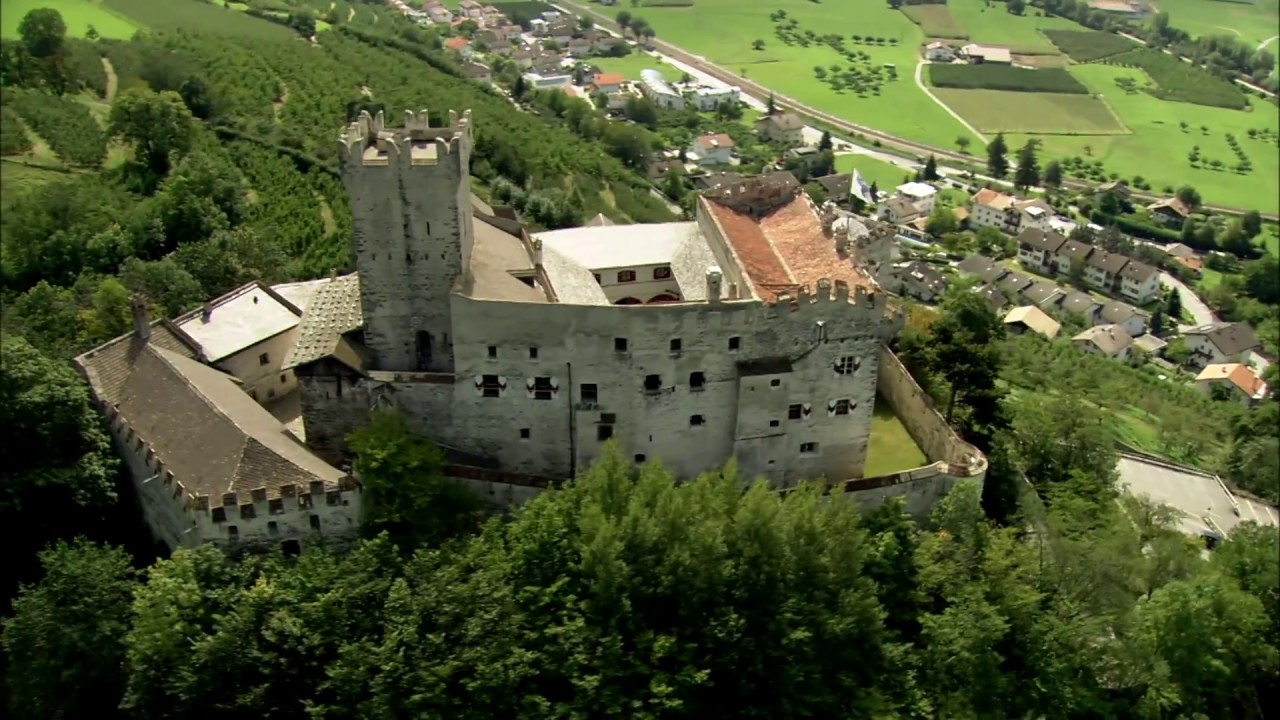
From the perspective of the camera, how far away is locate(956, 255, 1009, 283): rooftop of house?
139250mm

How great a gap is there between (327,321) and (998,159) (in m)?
146

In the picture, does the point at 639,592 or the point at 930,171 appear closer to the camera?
the point at 639,592

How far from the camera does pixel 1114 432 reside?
8350cm

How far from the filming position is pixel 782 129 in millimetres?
175125

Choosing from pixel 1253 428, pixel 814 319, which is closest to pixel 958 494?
pixel 814 319

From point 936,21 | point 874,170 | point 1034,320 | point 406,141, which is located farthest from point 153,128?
point 936,21

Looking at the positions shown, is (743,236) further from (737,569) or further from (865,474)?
(737,569)

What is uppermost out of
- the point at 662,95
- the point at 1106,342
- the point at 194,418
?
the point at 194,418

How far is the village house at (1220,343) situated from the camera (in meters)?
125

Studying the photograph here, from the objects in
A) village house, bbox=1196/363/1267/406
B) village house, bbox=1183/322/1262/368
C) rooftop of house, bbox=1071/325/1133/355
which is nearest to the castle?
village house, bbox=1196/363/1267/406

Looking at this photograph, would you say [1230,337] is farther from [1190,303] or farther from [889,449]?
[889,449]

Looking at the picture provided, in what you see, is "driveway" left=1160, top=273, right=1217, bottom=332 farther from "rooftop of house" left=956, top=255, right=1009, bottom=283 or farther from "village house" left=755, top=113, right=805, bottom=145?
"village house" left=755, top=113, right=805, bottom=145

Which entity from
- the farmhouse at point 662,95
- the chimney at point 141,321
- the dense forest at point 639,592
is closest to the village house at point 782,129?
the farmhouse at point 662,95

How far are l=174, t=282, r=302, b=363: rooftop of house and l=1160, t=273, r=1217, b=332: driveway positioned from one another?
118 meters
